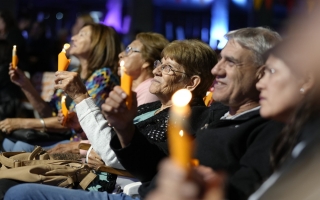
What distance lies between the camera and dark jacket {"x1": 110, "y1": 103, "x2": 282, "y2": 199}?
245 cm

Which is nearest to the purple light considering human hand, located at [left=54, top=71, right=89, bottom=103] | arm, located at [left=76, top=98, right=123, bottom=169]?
human hand, located at [left=54, top=71, right=89, bottom=103]

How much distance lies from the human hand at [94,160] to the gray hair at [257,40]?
3.58ft

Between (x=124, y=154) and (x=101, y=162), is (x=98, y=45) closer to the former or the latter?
(x=101, y=162)

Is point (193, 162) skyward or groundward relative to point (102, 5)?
skyward

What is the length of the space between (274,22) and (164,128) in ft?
34.8

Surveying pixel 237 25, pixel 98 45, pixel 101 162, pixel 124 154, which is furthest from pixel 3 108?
pixel 237 25

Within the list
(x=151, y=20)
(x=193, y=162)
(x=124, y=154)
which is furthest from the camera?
(x=151, y=20)

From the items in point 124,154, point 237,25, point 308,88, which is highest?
point 308,88

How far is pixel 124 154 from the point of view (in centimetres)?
278

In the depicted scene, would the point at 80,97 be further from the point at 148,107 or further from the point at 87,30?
the point at 87,30

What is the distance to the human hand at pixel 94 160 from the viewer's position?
3582 mm

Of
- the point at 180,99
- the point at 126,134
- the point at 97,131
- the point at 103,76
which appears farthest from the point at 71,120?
the point at 180,99

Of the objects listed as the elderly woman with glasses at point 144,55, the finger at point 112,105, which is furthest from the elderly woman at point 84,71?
the finger at point 112,105

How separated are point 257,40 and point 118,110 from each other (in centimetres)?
75
